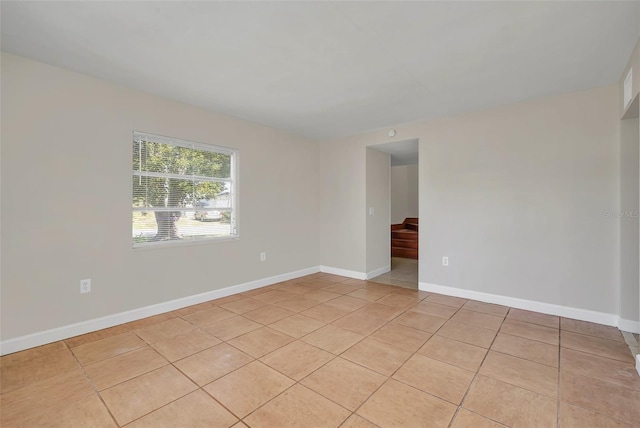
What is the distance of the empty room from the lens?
5.86ft

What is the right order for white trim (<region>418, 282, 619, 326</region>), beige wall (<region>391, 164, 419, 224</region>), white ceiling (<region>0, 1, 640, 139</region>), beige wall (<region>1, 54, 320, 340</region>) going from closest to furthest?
white ceiling (<region>0, 1, 640, 139</region>), beige wall (<region>1, 54, 320, 340</region>), white trim (<region>418, 282, 619, 326</region>), beige wall (<region>391, 164, 419, 224</region>)

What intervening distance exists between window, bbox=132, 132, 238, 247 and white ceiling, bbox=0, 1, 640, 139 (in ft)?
2.07

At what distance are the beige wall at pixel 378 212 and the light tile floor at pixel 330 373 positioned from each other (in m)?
1.78

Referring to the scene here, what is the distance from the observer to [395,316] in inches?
122

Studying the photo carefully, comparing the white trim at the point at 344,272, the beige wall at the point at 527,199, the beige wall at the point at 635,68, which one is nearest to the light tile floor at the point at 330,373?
the beige wall at the point at 527,199

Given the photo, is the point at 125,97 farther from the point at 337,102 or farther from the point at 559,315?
the point at 559,315

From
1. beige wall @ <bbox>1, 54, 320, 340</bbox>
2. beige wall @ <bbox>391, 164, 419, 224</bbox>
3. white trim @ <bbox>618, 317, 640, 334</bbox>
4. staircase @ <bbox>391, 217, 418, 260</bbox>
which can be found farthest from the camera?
beige wall @ <bbox>391, 164, 419, 224</bbox>

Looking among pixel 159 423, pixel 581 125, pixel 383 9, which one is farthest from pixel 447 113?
pixel 159 423

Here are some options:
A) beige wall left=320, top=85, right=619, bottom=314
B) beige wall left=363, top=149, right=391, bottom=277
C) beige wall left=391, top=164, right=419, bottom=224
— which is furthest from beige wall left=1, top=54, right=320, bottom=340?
beige wall left=391, top=164, right=419, bottom=224

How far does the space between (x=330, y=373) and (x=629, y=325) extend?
2.90 meters

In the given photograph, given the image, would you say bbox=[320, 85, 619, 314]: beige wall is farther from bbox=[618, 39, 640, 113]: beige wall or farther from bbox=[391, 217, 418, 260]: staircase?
bbox=[391, 217, 418, 260]: staircase

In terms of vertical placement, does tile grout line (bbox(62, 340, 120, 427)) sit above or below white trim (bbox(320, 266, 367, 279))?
below

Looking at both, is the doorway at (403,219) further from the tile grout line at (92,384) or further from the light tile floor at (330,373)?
the tile grout line at (92,384)

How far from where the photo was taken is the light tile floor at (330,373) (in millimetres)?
1624
